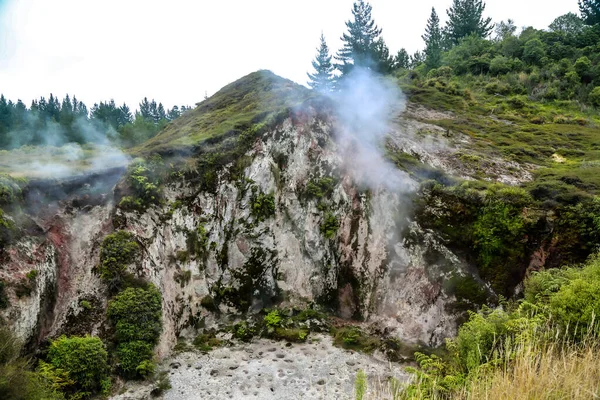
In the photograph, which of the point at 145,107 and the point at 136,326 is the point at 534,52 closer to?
the point at 136,326

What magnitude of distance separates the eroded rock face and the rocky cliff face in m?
0.04

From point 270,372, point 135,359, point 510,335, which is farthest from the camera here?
point 270,372

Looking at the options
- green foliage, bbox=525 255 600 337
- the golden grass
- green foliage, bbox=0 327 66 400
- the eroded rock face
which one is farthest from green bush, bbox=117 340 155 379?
green foliage, bbox=525 255 600 337

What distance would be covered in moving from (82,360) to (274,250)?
301 inches

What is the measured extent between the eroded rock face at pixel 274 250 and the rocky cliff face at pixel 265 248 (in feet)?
0.13

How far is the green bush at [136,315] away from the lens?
36.1 ft

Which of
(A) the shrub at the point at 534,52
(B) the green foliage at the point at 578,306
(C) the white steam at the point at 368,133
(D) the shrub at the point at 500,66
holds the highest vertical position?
(A) the shrub at the point at 534,52

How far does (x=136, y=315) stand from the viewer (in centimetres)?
1134

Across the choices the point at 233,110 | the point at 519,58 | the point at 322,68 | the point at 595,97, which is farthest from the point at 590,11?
the point at 233,110

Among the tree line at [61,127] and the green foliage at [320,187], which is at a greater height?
the tree line at [61,127]

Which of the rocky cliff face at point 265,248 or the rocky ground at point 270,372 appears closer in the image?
the rocky ground at point 270,372

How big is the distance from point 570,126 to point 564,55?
48.9 ft

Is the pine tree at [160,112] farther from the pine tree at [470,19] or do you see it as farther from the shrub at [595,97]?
the shrub at [595,97]

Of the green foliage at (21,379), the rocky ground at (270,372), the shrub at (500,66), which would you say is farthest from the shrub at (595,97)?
the green foliage at (21,379)
